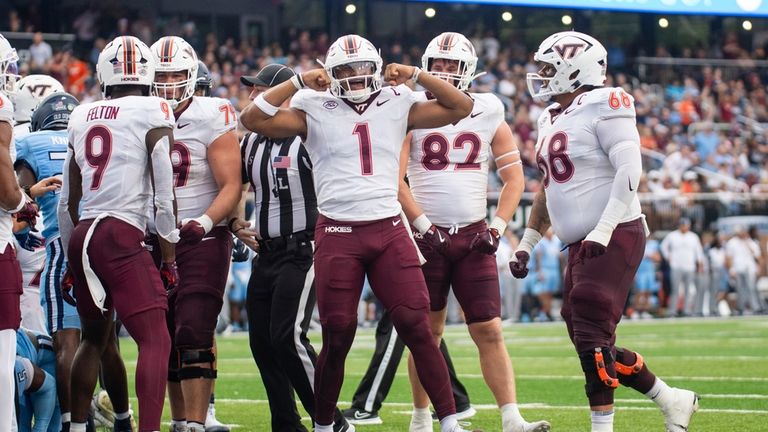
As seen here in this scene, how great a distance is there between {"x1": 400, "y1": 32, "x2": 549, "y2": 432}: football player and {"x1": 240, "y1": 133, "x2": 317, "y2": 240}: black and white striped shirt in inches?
20.3

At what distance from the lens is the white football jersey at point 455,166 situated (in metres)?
6.99

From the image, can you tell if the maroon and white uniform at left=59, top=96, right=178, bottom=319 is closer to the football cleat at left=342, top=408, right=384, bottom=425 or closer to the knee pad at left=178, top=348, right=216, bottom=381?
the knee pad at left=178, top=348, right=216, bottom=381

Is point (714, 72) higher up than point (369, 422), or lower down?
higher up

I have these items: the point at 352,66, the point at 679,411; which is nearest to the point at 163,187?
the point at 352,66

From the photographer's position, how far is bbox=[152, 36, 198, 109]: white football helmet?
6.58m

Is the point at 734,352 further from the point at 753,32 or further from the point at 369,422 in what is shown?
the point at 753,32

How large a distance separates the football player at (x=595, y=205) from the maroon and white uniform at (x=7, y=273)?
8.58ft

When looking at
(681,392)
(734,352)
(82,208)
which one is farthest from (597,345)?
(734,352)

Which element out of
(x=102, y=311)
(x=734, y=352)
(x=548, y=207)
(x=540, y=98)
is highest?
(x=540, y=98)

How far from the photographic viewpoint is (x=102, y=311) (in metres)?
6.00

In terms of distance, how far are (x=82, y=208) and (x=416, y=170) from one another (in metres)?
1.97

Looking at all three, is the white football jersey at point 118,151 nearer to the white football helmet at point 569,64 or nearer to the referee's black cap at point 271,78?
the referee's black cap at point 271,78

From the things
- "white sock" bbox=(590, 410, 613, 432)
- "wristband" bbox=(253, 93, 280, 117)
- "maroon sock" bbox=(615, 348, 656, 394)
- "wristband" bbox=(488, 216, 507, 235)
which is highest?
"wristband" bbox=(253, 93, 280, 117)

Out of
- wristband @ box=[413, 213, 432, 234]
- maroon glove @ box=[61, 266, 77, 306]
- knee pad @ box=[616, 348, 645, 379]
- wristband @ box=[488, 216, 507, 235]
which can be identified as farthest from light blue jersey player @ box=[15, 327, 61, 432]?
knee pad @ box=[616, 348, 645, 379]
